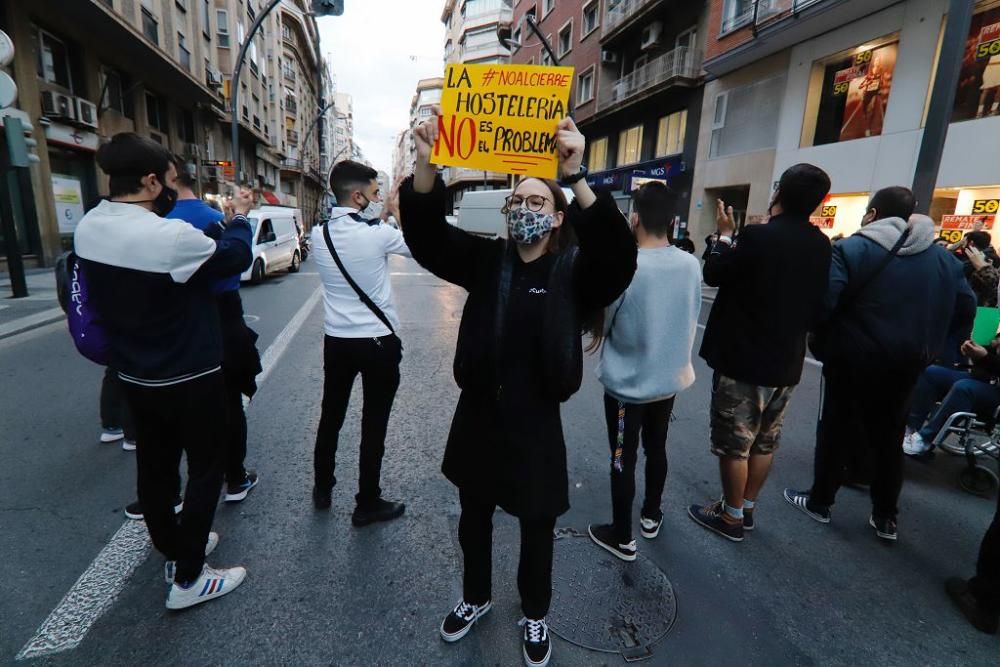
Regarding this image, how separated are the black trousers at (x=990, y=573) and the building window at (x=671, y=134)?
784 inches

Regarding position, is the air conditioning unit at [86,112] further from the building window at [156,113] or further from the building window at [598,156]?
the building window at [598,156]

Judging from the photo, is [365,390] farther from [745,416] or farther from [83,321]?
[745,416]

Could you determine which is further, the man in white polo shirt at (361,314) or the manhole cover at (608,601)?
the man in white polo shirt at (361,314)

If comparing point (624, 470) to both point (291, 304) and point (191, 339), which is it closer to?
point (191, 339)

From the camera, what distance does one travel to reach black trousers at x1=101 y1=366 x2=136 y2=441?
376 cm

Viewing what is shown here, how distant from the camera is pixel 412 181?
72.0 inches

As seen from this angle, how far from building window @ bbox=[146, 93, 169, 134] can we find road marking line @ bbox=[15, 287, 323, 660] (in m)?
21.1

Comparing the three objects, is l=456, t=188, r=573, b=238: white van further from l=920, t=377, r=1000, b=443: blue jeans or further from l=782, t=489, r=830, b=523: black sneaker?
l=782, t=489, r=830, b=523: black sneaker

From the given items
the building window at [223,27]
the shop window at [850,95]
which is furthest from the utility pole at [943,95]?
the building window at [223,27]

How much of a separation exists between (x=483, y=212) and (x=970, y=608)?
22.1m

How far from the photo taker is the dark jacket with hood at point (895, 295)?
2879 millimetres

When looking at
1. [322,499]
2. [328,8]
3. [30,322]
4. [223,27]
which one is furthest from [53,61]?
[322,499]

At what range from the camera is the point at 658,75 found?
20.3 metres

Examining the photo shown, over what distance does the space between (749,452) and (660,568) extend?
86 cm
